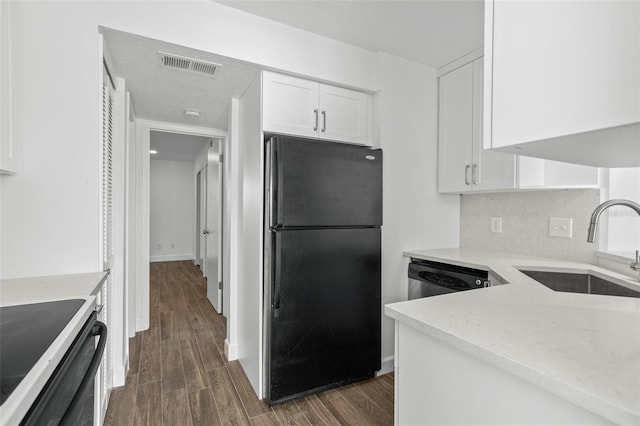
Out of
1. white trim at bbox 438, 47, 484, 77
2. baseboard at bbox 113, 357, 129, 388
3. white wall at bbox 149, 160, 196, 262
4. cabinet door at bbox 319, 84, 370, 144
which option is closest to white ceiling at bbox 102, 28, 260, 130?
cabinet door at bbox 319, 84, 370, 144

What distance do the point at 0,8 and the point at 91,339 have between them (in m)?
1.34

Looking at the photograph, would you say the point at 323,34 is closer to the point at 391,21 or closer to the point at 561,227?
the point at 391,21

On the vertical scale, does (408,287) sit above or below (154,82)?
below

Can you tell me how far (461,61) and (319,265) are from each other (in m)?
1.94

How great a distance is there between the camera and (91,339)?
3.48ft

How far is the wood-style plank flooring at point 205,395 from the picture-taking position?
1.86m

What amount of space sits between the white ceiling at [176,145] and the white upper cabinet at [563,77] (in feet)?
13.5

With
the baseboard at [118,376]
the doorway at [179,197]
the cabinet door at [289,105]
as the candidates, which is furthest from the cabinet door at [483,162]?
the doorway at [179,197]

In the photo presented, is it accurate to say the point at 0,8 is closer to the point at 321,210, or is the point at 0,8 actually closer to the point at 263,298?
the point at 321,210

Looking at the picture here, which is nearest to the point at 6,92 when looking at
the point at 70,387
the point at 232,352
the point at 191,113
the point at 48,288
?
the point at 48,288

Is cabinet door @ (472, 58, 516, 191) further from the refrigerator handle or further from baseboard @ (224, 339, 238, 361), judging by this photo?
baseboard @ (224, 339, 238, 361)

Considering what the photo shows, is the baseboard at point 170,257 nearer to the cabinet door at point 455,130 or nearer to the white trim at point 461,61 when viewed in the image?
the cabinet door at point 455,130

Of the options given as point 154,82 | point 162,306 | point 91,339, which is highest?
point 154,82

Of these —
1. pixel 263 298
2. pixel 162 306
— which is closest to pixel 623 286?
pixel 263 298
